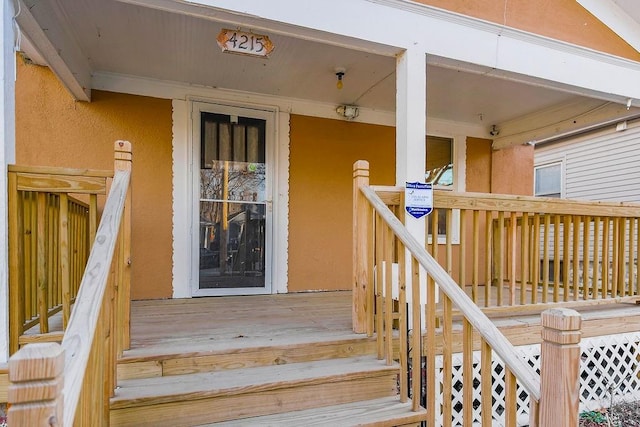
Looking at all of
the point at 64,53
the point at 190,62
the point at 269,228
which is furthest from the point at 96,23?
the point at 269,228

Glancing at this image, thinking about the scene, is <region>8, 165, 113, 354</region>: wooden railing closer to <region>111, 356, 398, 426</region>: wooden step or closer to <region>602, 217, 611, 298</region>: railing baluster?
<region>111, 356, 398, 426</region>: wooden step

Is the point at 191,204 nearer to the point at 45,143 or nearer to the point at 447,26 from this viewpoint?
the point at 45,143

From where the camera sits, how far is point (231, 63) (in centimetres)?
338

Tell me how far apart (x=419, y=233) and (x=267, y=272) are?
2.02 meters

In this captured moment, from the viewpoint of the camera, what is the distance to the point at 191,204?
12.6ft

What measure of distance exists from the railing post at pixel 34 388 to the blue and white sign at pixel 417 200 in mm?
2134

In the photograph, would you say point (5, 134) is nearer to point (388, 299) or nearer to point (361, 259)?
point (361, 259)

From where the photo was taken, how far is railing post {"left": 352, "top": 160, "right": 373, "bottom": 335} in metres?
2.42

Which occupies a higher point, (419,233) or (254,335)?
(419,233)

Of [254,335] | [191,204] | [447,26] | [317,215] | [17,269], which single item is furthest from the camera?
[317,215]

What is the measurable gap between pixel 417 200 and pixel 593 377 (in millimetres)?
2131

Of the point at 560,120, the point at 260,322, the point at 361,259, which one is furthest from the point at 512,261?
the point at 560,120

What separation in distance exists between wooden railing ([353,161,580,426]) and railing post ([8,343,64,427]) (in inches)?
55.2

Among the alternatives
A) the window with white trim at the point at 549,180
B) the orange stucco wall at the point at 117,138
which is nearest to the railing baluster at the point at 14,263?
the orange stucco wall at the point at 117,138
